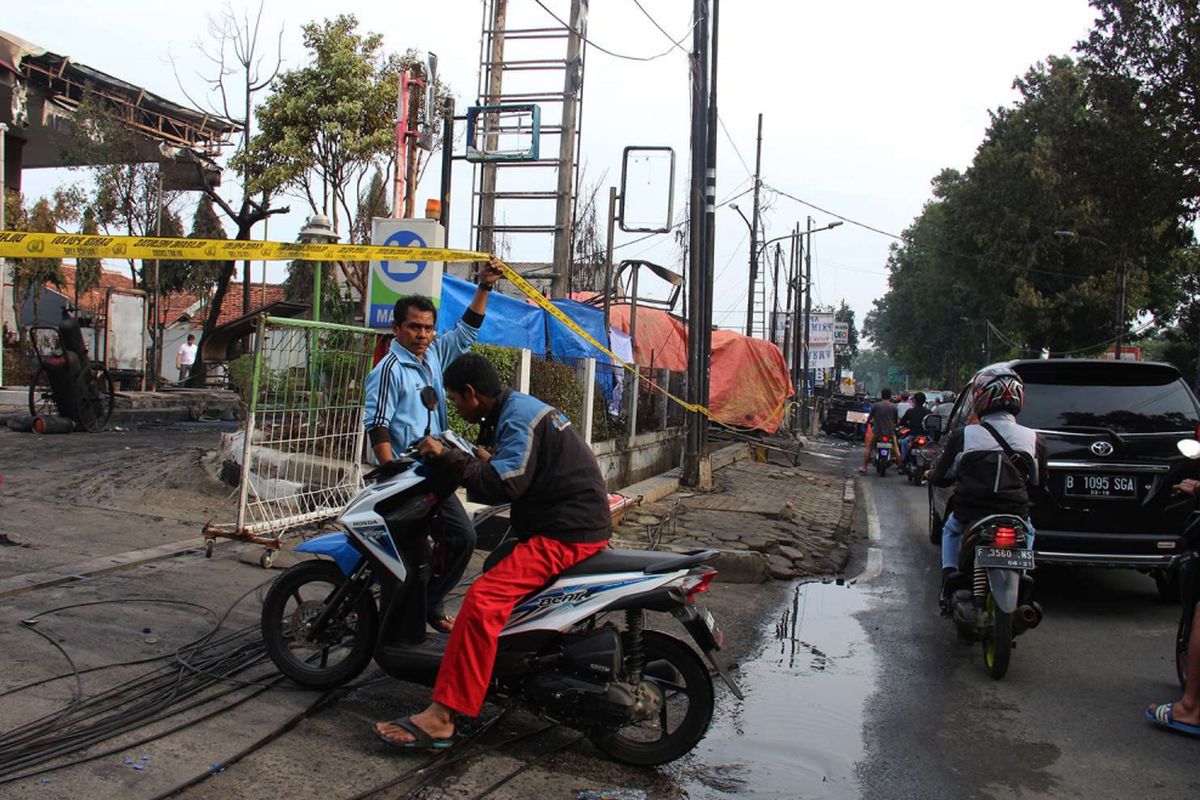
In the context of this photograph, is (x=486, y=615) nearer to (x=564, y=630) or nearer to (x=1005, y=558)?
(x=564, y=630)

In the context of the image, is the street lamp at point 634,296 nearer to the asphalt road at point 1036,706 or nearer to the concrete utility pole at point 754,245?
the asphalt road at point 1036,706

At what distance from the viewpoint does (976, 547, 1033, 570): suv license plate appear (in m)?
5.48

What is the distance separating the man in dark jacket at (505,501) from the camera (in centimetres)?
385

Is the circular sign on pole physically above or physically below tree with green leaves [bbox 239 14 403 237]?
below

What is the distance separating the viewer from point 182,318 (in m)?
33.8

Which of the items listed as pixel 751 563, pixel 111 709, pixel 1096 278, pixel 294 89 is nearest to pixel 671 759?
pixel 111 709

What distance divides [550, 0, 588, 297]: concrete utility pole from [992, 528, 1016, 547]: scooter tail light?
35.8 ft

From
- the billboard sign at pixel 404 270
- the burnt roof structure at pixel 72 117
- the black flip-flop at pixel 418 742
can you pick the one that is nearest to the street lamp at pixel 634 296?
the billboard sign at pixel 404 270

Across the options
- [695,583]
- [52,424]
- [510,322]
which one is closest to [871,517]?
[510,322]

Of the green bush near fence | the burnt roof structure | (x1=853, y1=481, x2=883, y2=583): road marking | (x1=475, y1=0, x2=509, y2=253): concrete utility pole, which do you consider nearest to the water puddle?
(x1=853, y1=481, x2=883, y2=583): road marking

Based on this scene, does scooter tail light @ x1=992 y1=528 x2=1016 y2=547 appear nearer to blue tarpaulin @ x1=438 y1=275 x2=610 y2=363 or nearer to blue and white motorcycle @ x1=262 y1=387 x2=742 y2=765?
blue and white motorcycle @ x1=262 y1=387 x2=742 y2=765

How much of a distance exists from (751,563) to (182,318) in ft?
98.9

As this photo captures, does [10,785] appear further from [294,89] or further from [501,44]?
[294,89]

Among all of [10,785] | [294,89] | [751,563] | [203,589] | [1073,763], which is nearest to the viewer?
[10,785]
